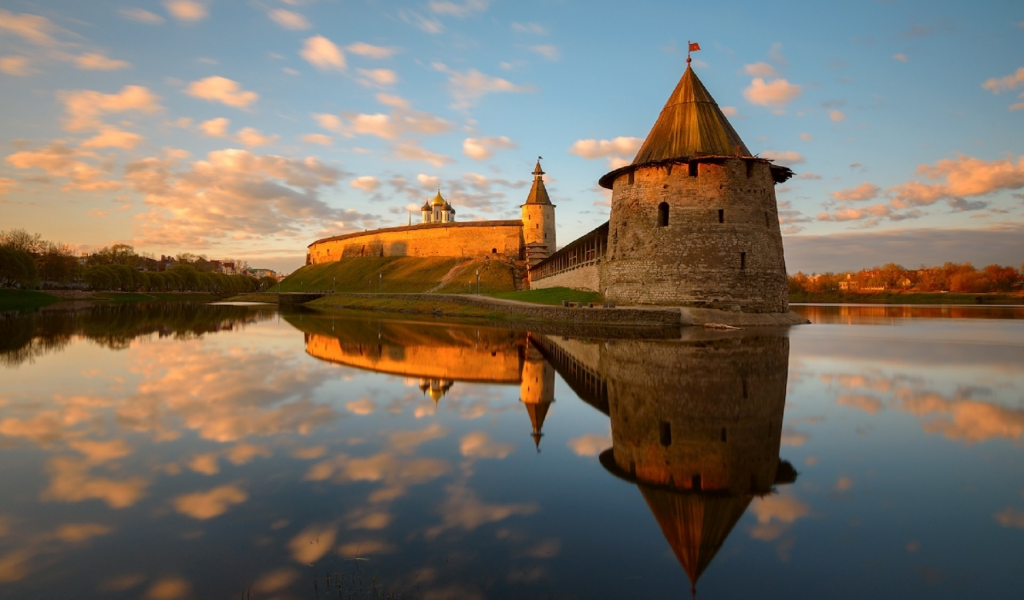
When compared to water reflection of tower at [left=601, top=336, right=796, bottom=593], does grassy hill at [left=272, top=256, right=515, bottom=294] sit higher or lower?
higher

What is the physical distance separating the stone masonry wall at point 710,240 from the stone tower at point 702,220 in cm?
4

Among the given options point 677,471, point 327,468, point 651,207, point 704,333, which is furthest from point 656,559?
point 651,207

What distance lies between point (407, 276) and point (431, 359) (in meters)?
54.1

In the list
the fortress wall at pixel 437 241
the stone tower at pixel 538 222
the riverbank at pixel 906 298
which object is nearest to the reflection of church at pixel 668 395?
the stone tower at pixel 538 222

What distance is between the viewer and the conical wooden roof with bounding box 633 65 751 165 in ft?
79.0

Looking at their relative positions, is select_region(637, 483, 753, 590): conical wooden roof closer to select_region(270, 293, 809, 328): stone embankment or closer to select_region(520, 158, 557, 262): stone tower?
select_region(270, 293, 809, 328): stone embankment

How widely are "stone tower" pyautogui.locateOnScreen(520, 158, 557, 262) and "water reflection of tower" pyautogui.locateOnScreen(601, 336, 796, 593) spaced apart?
49.8 meters

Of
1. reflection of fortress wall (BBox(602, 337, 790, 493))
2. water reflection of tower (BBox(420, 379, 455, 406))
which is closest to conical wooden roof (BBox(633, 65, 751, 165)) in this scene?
reflection of fortress wall (BBox(602, 337, 790, 493))

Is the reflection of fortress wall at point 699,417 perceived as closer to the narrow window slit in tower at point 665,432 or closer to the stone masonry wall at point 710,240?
the narrow window slit in tower at point 665,432

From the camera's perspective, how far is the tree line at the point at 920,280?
60.6 meters

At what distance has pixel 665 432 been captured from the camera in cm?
636

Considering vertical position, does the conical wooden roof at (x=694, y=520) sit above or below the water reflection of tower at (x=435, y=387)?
above

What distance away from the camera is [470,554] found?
3.57 m

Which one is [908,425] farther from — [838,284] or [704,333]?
[838,284]
